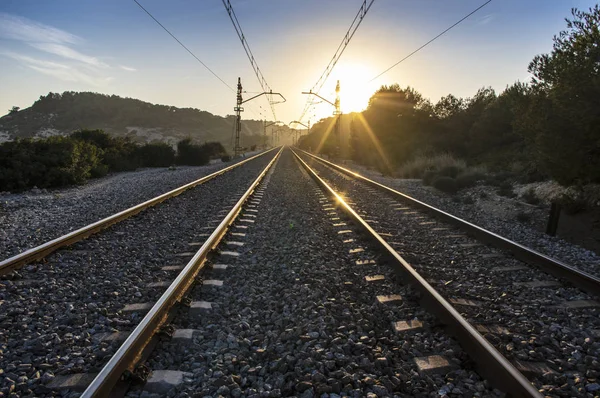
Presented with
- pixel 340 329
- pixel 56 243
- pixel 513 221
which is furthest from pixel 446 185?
pixel 56 243

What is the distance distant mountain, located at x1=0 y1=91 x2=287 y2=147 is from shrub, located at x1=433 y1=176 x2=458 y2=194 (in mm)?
87538

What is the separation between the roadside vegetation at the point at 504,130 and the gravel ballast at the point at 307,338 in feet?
21.4

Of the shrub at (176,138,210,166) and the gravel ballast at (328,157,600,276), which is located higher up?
the shrub at (176,138,210,166)

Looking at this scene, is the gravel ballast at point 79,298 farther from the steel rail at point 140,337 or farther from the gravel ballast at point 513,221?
the gravel ballast at point 513,221

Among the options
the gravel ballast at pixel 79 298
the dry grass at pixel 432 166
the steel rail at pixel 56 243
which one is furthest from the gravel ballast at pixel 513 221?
the steel rail at pixel 56 243

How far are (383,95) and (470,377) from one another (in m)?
45.4

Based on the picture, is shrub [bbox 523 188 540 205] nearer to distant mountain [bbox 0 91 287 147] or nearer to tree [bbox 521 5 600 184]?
tree [bbox 521 5 600 184]

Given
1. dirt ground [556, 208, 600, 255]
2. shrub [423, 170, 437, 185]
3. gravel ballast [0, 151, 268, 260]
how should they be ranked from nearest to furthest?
1. gravel ballast [0, 151, 268, 260]
2. dirt ground [556, 208, 600, 255]
3. shrub [423, 170, 437, 185]

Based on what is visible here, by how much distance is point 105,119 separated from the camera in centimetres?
12112

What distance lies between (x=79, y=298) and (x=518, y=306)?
5.16 m

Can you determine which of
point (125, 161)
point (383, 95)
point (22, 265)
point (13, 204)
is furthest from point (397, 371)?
point (383, 95)

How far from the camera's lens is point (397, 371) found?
329 cm

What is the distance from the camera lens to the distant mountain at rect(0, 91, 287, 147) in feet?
352

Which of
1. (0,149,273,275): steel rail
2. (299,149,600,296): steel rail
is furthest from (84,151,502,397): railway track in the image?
(0,149,273,275): steel rail
